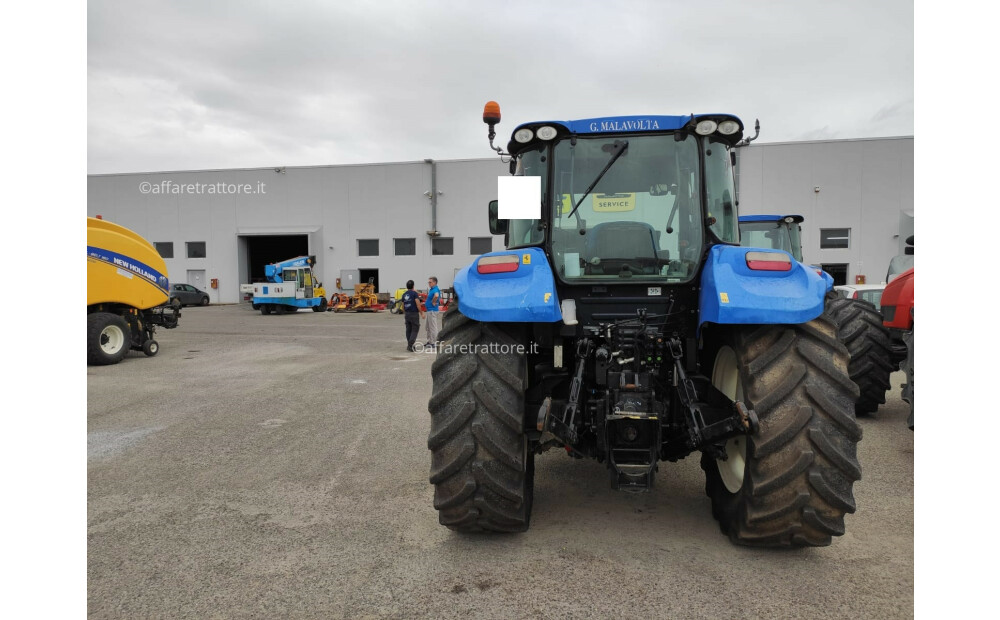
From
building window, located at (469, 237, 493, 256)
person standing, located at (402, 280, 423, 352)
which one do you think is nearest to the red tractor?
person standing, located at (402, 280, 423, 352)

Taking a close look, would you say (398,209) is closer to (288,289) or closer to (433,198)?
(433,198)

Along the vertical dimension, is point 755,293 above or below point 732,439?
above

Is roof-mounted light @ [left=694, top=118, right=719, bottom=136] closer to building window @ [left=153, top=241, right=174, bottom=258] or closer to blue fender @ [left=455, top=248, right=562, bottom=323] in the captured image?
blue fender @ [left=455, top=248, right=562, bottom=323]

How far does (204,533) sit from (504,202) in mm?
2717

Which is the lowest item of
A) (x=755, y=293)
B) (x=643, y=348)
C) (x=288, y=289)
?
(x=643, y=348)

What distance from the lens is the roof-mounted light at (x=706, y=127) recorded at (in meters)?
3.25

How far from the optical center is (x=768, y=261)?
9.75 feet

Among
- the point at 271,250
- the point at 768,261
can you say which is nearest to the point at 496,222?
the point at 768,261

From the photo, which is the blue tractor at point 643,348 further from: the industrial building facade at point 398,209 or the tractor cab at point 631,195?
the industrial building facade at point 398,209

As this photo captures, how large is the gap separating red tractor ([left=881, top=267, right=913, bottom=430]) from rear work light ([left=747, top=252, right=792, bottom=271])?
363 centimetres

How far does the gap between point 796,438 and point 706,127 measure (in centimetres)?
180

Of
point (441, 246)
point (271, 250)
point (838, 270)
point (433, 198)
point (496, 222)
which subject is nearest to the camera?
point (496, 222)

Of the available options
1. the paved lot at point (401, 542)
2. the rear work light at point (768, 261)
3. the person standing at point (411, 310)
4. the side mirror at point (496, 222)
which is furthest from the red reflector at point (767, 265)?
the person standing at point (411, 310)

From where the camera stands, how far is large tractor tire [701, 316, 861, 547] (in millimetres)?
2721
